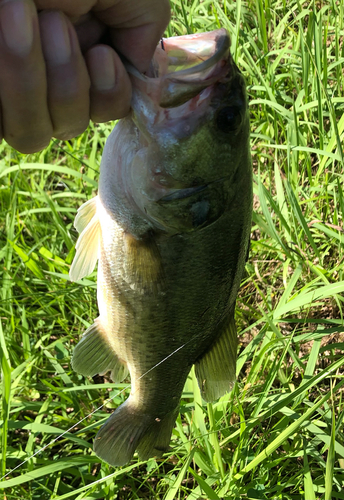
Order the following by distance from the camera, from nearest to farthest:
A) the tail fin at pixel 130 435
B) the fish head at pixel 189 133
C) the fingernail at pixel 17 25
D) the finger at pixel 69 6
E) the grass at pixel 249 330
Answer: the fingernail at pixel 17 25
the finger at pixel 69 6
the fish head at pixel 189 133
the tail fin at pixel 130 435
the grass at pixel 249 330

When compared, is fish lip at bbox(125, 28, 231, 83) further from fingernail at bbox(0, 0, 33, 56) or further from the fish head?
fingernail at bbox(0, 0, 33, 56)

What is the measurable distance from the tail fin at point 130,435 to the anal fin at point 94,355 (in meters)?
0.20

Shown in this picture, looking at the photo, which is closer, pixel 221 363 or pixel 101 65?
pixel 101 65

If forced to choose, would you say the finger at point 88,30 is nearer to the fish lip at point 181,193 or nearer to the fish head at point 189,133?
the fish head at point 189,133

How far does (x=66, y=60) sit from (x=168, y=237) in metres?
0.75

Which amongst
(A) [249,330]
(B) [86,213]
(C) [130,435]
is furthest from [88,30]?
(A) [249,330]

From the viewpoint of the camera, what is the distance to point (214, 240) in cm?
188

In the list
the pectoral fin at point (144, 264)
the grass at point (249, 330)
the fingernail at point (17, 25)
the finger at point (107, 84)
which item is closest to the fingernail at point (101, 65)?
the finger at point (107, 84)

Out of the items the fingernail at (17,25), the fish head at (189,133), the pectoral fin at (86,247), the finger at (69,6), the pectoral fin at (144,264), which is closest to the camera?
the fingernail at (17,25)

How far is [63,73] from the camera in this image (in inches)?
55.2

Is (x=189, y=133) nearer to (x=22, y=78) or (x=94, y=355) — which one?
(x=22, y=78)

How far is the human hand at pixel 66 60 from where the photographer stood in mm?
1302

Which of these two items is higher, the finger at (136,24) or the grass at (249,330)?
the finger at (136,24)

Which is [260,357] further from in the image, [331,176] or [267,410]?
[331,176]
